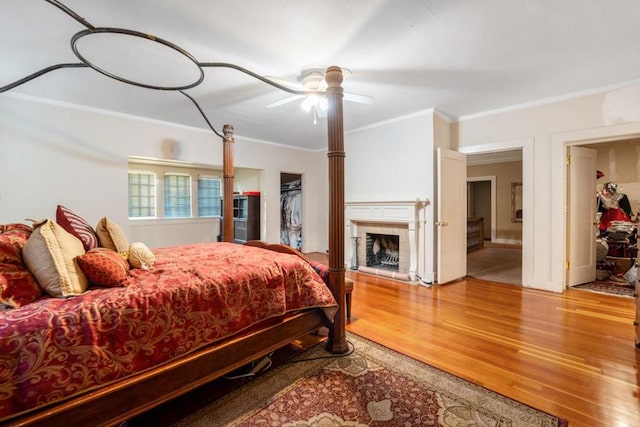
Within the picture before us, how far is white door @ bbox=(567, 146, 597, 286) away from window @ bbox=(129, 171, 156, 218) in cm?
715

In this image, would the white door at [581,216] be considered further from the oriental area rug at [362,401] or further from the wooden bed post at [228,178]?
the wooden bed post at [228,178]

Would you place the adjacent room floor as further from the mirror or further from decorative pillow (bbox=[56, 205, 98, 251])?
decorative pillow (bbox=[56, 205, 98, 251])

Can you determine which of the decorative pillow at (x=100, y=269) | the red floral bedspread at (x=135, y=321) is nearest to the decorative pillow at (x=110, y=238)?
the red floral bedspread at (x=135, y=321)

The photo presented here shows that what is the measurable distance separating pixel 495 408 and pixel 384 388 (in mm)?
619

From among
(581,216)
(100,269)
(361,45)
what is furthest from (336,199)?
(581,216)

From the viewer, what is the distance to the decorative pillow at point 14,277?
126 cm

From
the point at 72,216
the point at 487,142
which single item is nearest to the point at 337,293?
the point at 72,216

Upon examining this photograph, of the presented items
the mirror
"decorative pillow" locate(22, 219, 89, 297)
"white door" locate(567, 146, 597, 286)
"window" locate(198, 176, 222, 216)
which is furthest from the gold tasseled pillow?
the mirror

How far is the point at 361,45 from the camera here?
2.33 metres

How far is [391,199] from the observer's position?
4633 mm

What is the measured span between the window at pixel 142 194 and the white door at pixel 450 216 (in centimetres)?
555

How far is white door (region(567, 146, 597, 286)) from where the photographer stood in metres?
3.82

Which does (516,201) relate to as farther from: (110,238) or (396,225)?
(110,238)

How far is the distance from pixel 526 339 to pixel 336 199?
2029 millimetres
